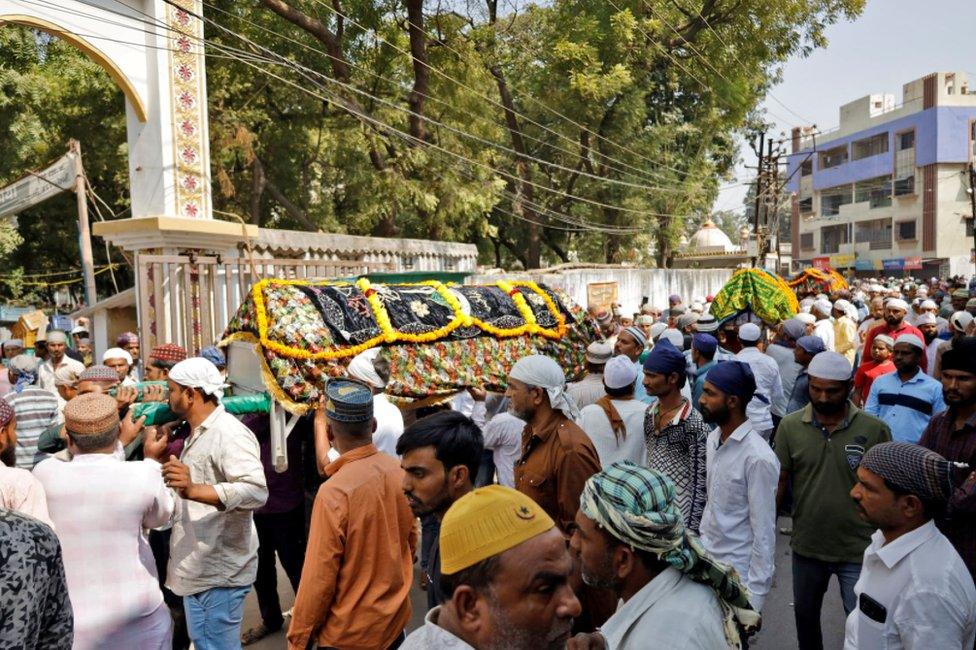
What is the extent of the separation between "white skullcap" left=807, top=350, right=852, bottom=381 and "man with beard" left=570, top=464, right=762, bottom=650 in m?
2.01

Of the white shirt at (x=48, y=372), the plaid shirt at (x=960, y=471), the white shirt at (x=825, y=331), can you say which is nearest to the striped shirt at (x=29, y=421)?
the white shirt at (x=48, y=372)

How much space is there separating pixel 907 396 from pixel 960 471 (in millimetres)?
1610

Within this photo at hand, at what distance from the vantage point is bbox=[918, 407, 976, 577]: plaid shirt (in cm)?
340

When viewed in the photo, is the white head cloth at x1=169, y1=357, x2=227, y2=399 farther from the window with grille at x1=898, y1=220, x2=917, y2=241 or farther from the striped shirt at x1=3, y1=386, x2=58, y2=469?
the window with grille at x1=898, y1=220, x2=917, y2=241

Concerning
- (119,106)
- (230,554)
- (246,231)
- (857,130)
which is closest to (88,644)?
(230,554)

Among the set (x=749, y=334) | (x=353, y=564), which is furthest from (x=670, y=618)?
(x=749, y=334)

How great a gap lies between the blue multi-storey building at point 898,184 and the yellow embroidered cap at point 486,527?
38830 millimetres

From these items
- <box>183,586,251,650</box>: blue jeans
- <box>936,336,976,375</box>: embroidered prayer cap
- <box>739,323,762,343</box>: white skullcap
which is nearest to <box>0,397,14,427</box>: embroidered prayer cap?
<box>183,586,251,650</box>: blue jeans

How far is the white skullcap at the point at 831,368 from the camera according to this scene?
153 inches

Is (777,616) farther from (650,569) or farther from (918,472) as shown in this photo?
(650,569)

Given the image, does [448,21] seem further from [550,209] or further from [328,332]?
[328,332]

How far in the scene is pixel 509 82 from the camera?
23000 millimetres

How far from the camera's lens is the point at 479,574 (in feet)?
5.54

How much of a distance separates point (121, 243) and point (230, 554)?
20.8 ft
